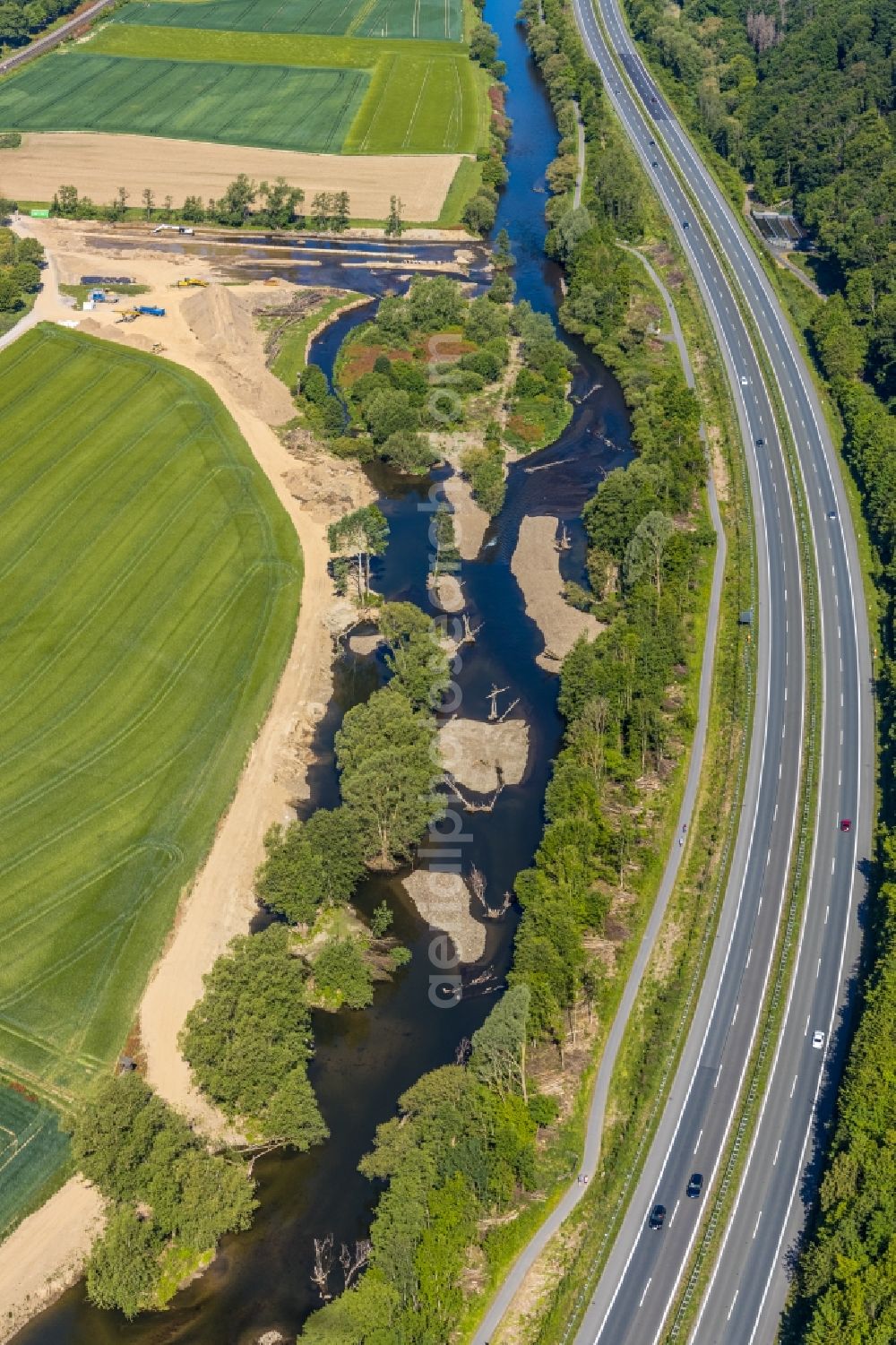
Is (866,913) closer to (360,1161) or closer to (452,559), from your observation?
(360,1161)

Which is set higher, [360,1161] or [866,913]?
[866,913]

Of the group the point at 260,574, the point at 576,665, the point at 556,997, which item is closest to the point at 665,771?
the point at 576,665

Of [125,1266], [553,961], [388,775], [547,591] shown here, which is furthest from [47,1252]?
[547,591]

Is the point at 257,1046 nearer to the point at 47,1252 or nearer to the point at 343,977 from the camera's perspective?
the point at 343,977

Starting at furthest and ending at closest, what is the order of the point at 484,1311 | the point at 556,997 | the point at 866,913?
the point at 866,913 → the point at 556,997 → the point at 484,1311

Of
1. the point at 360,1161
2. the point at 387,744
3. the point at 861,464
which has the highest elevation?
the point at 861,464

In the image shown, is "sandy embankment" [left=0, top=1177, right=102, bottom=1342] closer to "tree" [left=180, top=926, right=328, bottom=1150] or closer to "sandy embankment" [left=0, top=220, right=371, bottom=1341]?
"sandy embankment" [left=0, top=220, right=371, bottom=1341]
